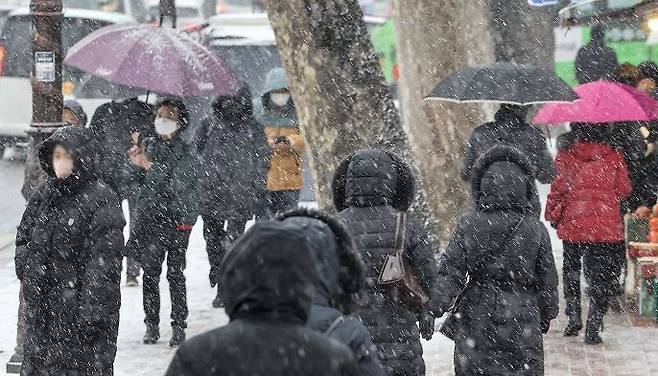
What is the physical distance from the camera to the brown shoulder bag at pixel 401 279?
668cm

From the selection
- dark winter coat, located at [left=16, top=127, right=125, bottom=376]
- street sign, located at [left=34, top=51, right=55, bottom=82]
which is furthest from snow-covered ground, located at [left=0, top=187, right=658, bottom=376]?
dark winter coat, located at [left=16, top=127, right=125, bottom=376]

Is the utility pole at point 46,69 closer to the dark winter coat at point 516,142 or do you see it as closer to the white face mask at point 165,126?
the white face mask at point 165,126

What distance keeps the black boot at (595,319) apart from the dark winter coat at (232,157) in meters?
2.82

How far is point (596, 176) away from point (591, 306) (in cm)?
93

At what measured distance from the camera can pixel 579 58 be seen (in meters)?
15.7

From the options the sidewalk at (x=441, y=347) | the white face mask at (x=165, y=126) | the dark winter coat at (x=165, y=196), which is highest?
the white face mask at (x=165, y=126)

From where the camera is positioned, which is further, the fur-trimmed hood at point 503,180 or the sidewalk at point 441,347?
the sidewalk at point 441,347

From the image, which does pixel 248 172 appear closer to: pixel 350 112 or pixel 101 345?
pixel 350 112

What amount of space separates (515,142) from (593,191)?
2.15 ft

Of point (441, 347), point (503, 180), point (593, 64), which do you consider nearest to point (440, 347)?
point (441, 347)

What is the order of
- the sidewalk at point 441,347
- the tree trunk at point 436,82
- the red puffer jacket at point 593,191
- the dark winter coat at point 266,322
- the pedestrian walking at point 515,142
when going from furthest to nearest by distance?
the tree trunk at point 436,82, the red puffer jacket at point 593,191, the pedestrian walking at point 515,142, the sidewalk at point 441,347, the dark winter coat at point 266,322

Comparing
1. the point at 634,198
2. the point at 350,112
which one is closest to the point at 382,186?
the point at 350,112

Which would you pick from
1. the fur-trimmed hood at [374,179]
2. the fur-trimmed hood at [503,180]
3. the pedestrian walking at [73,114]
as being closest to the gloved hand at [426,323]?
the fur-trimmed hood at [374,179]

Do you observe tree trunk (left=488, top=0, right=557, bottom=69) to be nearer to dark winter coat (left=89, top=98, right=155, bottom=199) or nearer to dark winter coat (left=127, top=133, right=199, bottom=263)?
dark winter coat (left=89, top=98, right=155, bottom=199)
